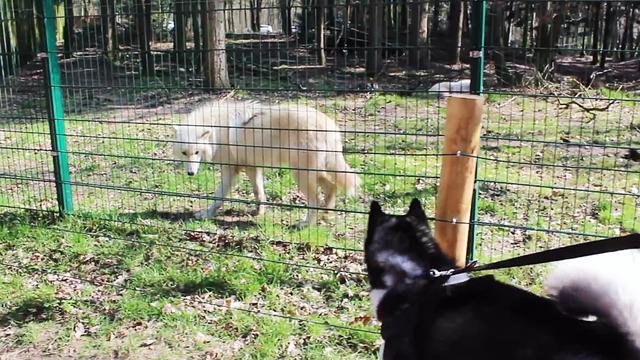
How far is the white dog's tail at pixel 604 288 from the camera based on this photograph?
6.90 ft

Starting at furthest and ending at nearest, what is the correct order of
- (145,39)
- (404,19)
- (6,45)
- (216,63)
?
A: (216,63) < (6,45) < (145,39) < (404,19)

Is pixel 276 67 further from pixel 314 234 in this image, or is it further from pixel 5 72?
pixel 5 72

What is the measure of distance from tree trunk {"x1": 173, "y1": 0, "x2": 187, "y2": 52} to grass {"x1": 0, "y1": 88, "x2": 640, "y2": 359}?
2.44ft

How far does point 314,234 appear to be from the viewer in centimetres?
592

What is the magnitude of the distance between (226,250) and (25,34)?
3501mm

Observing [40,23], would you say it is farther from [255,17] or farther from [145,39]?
[255,17]

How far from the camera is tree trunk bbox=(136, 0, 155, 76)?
17.5ft

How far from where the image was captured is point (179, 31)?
565 centimetres

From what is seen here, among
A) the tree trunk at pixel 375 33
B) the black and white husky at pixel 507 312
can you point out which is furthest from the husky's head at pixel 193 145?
the black and white husky at pixel 507 312

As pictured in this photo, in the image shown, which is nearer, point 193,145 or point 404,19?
point 404,19

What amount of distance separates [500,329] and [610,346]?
0.37 m

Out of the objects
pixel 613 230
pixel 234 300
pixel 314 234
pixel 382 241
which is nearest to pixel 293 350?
pixel 234 300

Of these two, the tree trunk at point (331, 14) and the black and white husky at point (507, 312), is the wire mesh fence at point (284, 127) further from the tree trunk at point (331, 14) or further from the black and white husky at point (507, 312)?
the black and white husky at point (507, 312)

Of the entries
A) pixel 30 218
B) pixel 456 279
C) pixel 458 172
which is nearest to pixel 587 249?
pixel 456 279
